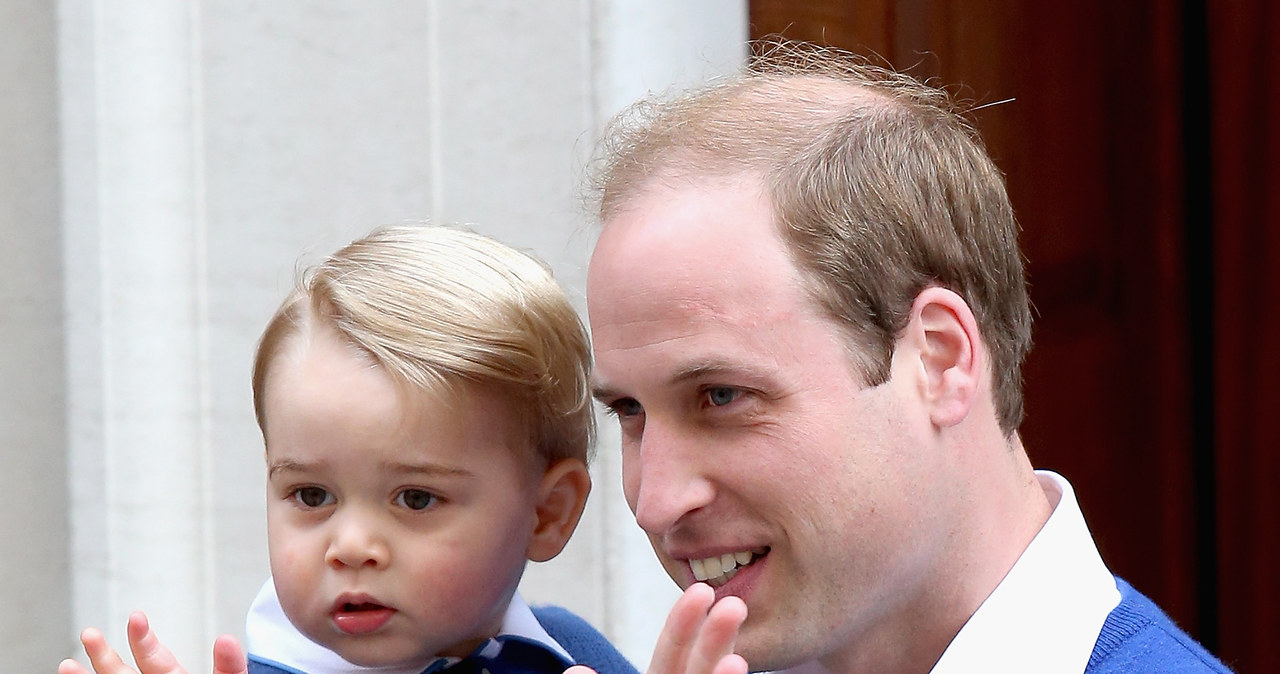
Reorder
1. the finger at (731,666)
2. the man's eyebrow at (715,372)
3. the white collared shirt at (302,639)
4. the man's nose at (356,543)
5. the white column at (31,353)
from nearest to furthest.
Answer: the finger at (731,666) → the man's eyebrow at (715,372) → the man's nose at (356,543) → the white collared shirt at (302,639) → the white column at (31,353)

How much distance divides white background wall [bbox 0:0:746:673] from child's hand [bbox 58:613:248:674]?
5.19 ft

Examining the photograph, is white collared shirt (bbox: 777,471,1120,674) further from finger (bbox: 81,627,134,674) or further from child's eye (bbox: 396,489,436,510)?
finger (bbox: 81,627,134,674)

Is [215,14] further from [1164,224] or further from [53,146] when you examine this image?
[1164,224]

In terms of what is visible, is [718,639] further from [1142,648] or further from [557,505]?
[557,505]

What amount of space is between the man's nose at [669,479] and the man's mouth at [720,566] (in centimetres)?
6

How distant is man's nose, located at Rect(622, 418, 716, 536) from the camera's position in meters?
1.64

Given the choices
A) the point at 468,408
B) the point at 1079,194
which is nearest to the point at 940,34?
the point at 1079,194

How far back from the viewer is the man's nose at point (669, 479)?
5.39ft

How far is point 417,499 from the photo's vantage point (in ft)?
6.30

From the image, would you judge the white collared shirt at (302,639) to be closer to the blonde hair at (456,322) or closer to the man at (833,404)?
the blonde hair at (456,322)

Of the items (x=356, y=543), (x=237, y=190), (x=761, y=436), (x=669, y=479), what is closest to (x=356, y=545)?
(x=356, y=543)

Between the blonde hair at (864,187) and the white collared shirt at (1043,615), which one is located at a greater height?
the blonde hair at (864,187)

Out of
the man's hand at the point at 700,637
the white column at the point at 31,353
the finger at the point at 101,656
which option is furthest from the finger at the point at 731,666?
the white column at the point at 31,353

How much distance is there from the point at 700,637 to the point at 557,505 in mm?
652
